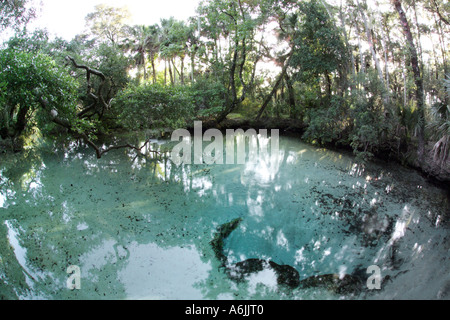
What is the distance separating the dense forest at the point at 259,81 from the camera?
9.32m

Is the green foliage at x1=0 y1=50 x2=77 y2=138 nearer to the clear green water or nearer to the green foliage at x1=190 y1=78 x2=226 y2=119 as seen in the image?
the clear green water

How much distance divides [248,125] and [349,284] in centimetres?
1702

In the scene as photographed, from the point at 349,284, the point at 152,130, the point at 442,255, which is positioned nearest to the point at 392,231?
the point at 442,255

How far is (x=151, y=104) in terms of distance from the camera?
12906 mm

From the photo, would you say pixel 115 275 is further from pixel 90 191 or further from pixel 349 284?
pixel 90 191

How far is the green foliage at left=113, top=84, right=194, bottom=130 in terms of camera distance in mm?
12578

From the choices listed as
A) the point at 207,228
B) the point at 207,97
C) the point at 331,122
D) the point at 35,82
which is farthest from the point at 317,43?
the point at 35,82

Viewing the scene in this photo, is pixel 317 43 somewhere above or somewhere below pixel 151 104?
above

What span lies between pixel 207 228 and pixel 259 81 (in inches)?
677

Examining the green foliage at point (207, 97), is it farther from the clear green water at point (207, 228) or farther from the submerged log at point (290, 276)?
the submerged log at point (290, 276)

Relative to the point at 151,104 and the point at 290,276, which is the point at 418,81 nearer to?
the point at 290,276

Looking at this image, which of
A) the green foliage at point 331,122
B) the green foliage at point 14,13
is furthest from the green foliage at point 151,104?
the green foliage at point 331,122
